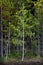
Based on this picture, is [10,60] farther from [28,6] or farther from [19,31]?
[28,6]

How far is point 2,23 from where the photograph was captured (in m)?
10.9

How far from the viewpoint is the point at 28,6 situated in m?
10.5

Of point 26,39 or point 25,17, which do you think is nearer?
point 25,17

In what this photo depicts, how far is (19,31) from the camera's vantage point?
33.8 ft

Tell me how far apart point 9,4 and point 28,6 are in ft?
2.67

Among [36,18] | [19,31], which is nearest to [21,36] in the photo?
[19,31]

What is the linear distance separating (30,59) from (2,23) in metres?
1.95

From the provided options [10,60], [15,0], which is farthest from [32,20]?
[10,60]

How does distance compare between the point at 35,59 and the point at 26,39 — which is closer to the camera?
the point at 35,59

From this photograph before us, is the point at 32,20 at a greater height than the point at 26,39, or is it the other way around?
the point at 32,20

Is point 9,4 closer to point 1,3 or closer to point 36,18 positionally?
point 1,3

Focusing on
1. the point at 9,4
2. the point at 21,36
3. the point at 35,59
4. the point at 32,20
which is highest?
the point at 9,4

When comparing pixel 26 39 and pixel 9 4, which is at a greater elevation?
pixel 9 4

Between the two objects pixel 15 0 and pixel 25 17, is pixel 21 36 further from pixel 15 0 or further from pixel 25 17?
pixel 15 0
